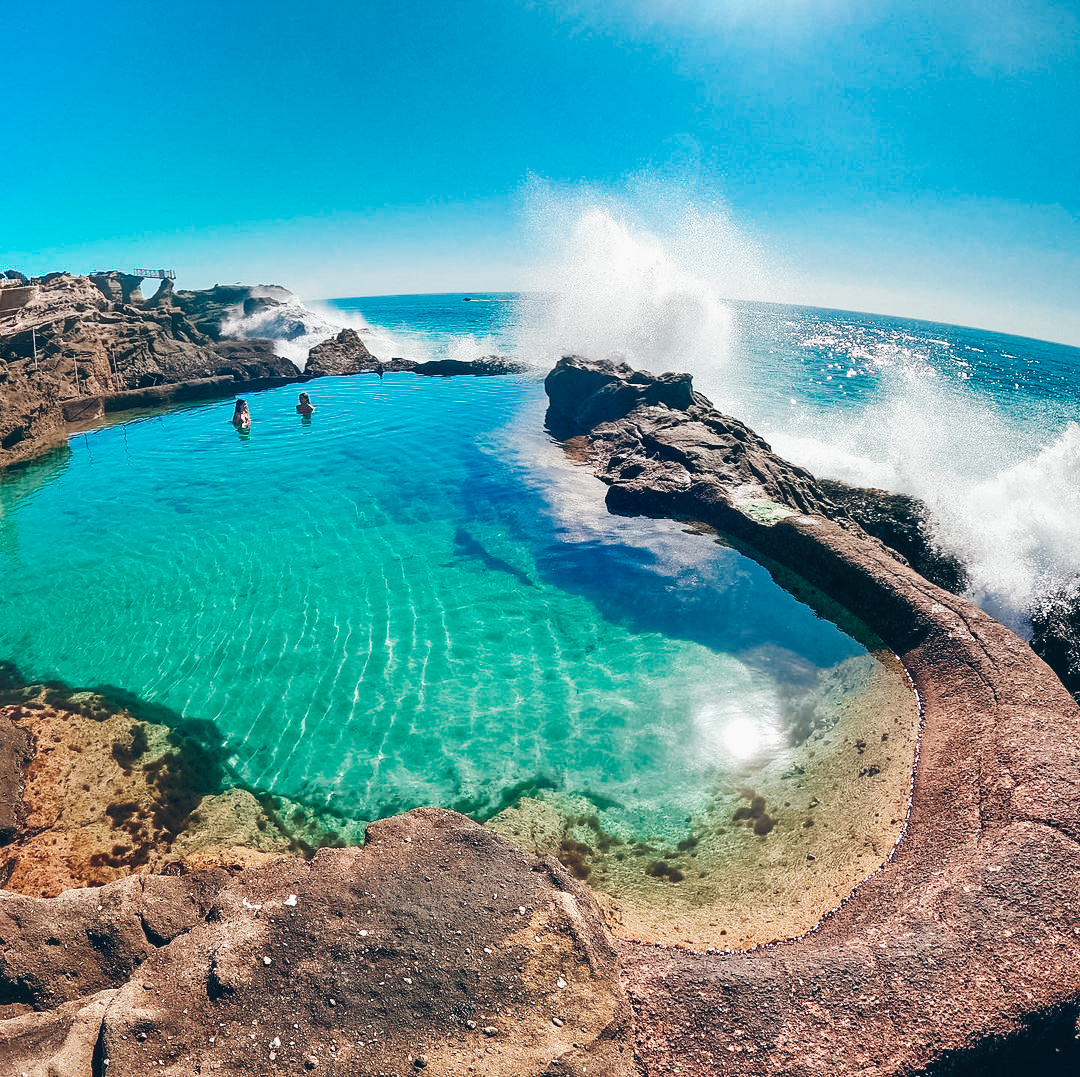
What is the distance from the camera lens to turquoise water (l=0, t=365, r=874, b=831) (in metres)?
9.96

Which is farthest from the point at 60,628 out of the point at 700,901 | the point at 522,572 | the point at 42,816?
the point at 700,901

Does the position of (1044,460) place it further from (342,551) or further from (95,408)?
(95,408)

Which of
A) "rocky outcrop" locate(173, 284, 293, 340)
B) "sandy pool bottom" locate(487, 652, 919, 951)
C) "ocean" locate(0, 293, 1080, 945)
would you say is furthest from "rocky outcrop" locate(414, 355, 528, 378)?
"sandy pool bottom" locate(487, 652, 919, 951)

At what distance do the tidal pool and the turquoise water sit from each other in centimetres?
6

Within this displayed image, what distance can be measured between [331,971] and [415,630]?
8.39 metres

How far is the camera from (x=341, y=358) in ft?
149

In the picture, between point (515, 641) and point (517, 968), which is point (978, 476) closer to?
point (515, 641)

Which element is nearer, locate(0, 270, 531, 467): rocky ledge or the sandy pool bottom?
the sandy pool bottom

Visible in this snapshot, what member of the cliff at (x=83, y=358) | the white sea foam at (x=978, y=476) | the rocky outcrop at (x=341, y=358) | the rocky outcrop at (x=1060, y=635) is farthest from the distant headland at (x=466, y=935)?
the rocky outcrop at (x=341, y=358)

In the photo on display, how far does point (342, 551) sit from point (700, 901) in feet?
45.1

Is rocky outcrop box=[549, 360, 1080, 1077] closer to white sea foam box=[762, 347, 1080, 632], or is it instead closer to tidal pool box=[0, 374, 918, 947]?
tidal pool box=[0, 374, 918, 947]

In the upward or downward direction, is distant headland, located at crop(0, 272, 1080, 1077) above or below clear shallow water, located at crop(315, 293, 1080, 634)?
below

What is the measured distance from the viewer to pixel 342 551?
16812 mm

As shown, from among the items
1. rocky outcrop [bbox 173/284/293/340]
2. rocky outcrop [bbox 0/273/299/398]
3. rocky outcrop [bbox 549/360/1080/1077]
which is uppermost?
rocky outcrop [bbox 173/284/293/340]
